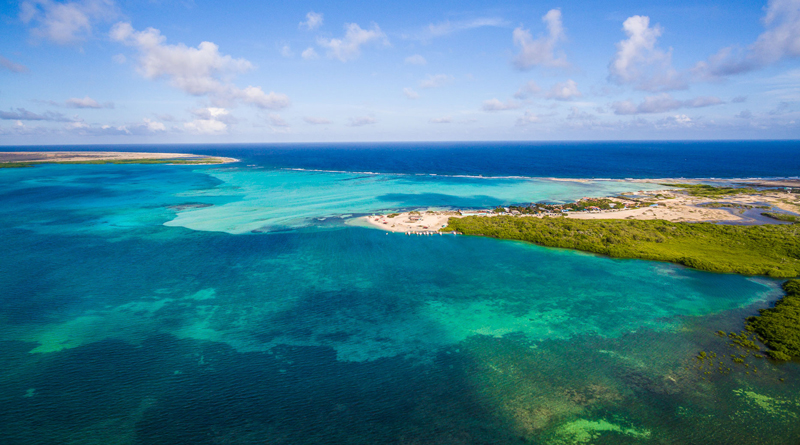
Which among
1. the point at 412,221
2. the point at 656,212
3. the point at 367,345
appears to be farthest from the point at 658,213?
the point at 367,345

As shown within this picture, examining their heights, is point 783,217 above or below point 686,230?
above

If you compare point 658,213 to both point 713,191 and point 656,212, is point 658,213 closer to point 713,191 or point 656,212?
point 656,212

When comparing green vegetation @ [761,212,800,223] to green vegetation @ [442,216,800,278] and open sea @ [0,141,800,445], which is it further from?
open sea @ [0,141,800,445]

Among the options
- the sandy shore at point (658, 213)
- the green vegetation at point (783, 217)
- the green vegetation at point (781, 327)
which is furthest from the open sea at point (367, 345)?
the green vegetation at point (783, 217)

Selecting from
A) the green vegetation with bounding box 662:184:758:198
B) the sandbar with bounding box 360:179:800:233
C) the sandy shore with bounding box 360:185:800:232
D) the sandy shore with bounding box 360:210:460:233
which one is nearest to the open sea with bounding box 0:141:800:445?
the sandy shore with bounding box 360:210:460:233

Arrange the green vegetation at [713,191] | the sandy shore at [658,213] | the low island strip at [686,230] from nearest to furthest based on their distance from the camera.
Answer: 1. the low island strip at [686,230]
2. the sandy shore at [658,213]
3. the green vegetation at [713,191]

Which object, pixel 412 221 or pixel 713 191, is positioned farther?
pixel 713 191

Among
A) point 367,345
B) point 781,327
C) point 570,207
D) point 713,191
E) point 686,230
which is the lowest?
point 367,345

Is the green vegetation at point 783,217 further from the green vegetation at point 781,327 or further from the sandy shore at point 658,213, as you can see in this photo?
the green vegetation at point 781,327
